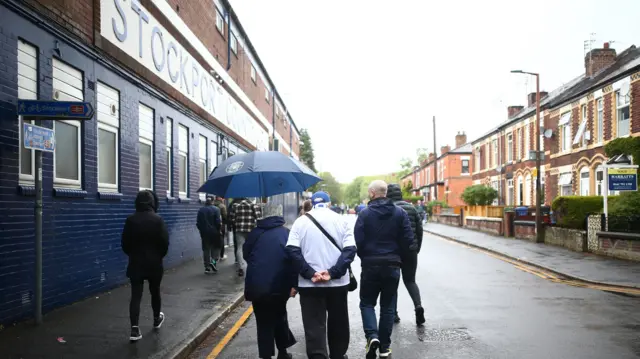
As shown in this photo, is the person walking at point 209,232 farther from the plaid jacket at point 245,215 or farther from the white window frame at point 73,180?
the white window frame at point 73,180

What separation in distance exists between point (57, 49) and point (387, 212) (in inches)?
230

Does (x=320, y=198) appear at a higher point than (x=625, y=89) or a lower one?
lower

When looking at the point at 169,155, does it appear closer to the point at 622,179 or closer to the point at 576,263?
the point at 576,263

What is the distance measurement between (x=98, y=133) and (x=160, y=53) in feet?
14.2

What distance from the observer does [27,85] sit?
24.8ft

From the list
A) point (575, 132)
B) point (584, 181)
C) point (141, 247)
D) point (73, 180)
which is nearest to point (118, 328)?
point (141, 247)

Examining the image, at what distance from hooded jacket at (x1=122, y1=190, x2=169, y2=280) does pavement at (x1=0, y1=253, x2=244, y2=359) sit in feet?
2.70

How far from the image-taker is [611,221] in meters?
17.4

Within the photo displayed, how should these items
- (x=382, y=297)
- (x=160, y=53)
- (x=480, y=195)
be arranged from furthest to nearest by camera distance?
(x=480, y=195) → (x=160, y=53) → (x=382, y=297)

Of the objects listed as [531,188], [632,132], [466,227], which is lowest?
[466,227]

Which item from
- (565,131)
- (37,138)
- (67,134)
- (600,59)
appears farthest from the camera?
(600,59)

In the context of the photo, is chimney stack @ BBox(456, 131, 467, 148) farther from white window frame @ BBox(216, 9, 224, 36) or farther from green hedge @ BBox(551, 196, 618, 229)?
white window frame @ BBox(216, 9, 224, 36)

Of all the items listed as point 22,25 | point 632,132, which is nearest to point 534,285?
point 22,25

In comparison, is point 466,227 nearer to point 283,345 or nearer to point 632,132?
point 632,132
